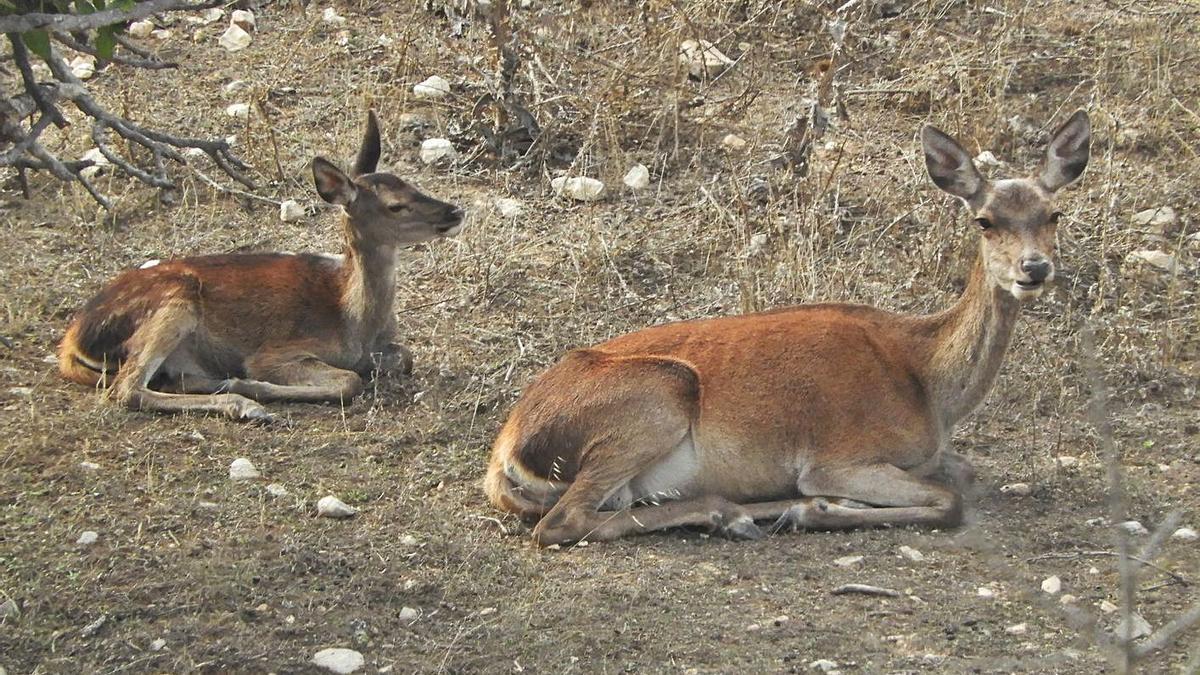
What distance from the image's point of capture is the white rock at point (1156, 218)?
388 inches

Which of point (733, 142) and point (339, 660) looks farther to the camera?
point (733, 142)

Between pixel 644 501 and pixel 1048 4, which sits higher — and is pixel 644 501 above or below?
below

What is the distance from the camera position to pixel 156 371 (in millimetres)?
8906

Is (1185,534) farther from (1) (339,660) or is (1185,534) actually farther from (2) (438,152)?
(2) (438,152)

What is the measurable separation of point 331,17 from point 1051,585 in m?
8.39

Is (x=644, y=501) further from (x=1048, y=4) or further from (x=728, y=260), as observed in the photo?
(x=1048, y=4)

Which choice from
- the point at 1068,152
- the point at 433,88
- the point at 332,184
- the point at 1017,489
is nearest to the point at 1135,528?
the point at 1017,489

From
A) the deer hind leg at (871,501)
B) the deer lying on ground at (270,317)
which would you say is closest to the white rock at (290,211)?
the deer lying on ground at (270,317)

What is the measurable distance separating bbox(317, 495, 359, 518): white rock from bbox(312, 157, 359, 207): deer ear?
2.55 m

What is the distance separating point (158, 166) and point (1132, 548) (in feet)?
14.2

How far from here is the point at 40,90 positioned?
239 inches

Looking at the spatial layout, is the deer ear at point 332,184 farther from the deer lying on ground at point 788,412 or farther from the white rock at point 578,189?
the deer lying on ground at point 788,412

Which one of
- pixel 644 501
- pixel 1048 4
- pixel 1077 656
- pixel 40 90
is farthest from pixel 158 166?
pixel 1048 4

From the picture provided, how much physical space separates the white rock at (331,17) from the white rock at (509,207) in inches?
126
